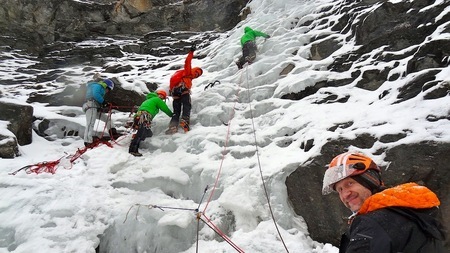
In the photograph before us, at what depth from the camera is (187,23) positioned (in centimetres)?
1689

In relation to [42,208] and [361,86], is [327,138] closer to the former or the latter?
[361,86]

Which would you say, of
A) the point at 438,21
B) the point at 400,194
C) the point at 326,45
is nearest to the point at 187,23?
the point at 326,45

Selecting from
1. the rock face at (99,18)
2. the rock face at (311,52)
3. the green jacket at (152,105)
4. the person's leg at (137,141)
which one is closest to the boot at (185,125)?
the green jacket at (152,105)

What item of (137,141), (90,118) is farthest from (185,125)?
(90,118)

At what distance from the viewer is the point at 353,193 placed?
1.98 metres

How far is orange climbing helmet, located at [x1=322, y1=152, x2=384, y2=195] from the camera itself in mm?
1941

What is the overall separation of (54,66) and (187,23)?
267 inches

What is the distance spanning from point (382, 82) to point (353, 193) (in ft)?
14.3

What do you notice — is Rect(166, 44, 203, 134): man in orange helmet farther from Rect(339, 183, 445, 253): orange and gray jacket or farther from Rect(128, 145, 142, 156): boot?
Rect(339, 183, 445, 253): orange and gray jacket

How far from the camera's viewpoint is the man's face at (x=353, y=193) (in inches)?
76.7

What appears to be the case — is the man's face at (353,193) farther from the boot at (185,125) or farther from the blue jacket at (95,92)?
the blue jacket at (95,92)

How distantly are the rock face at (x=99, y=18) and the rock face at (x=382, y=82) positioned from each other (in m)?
9.37

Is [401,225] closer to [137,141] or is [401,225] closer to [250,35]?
[137,141]

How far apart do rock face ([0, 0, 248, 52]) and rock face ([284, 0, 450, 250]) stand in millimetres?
9371
